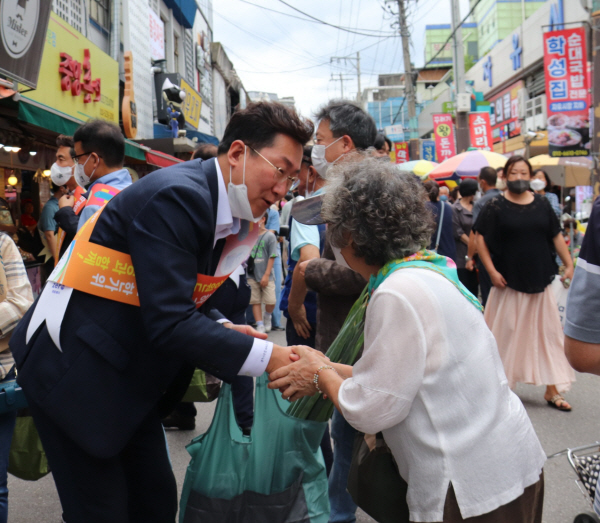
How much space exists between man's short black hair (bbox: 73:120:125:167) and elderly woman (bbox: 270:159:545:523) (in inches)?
84.4

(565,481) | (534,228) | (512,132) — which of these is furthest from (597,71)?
(512,132)

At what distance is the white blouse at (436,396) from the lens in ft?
5.11

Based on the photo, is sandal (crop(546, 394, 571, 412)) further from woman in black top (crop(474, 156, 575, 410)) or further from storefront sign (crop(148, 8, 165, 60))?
storefront sign (crop(148, 8, 165, 60))

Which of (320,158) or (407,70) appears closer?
(320,158)

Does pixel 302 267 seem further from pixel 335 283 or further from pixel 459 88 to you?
pixel 459 88

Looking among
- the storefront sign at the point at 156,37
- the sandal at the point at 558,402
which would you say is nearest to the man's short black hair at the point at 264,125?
the sandal at the point at 558,402

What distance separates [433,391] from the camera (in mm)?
1593

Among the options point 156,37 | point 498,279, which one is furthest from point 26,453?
point 156,37

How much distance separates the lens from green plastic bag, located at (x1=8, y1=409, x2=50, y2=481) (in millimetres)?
2561

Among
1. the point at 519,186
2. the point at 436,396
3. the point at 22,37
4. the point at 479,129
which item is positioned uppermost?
the point at 479,129

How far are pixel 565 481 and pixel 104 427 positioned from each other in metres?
2.95

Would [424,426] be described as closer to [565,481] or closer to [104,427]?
[104,427]

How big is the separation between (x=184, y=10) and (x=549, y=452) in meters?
15.7

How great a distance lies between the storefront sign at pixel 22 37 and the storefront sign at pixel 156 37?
744cm
